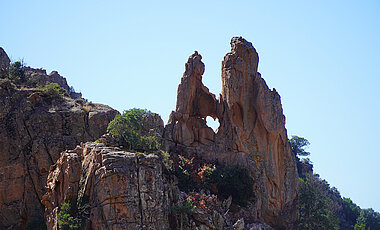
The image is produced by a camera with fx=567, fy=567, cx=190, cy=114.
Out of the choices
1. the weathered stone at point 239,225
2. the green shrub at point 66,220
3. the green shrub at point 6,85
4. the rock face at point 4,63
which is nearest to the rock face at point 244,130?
the weathered stone at point 239,225

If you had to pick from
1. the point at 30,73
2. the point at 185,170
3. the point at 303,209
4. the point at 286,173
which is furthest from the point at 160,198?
the point at 30,73

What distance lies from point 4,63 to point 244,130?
25.7m

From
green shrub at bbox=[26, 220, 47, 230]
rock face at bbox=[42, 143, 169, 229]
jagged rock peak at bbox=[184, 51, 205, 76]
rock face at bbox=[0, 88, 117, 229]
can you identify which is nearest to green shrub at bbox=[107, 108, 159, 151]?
rock face at bbox=[42, 143, 169, 229]

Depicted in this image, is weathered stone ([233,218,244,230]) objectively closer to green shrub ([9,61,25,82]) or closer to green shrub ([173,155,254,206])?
green shrub ([173,155,254,206])

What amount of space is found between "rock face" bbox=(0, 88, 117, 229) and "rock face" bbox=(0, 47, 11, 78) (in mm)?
3892

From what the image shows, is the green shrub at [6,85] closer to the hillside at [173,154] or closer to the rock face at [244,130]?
the hillside at [173,154]

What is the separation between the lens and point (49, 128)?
157ft

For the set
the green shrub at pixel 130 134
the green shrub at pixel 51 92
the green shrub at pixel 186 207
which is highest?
the green shrub at pixel 51 92

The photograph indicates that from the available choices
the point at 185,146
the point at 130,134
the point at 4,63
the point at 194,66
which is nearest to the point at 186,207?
the point at 130,134

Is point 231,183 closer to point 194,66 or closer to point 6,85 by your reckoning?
point 194,66

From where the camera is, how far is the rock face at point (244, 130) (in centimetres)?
4888

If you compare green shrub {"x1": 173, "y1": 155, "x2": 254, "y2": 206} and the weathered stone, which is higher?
green shrub {"x1": 173, "y1": 155, "x2": 254, "y2": 206}

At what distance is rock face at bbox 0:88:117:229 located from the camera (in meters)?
45.6

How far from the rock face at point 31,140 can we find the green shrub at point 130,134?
606 centimetres
